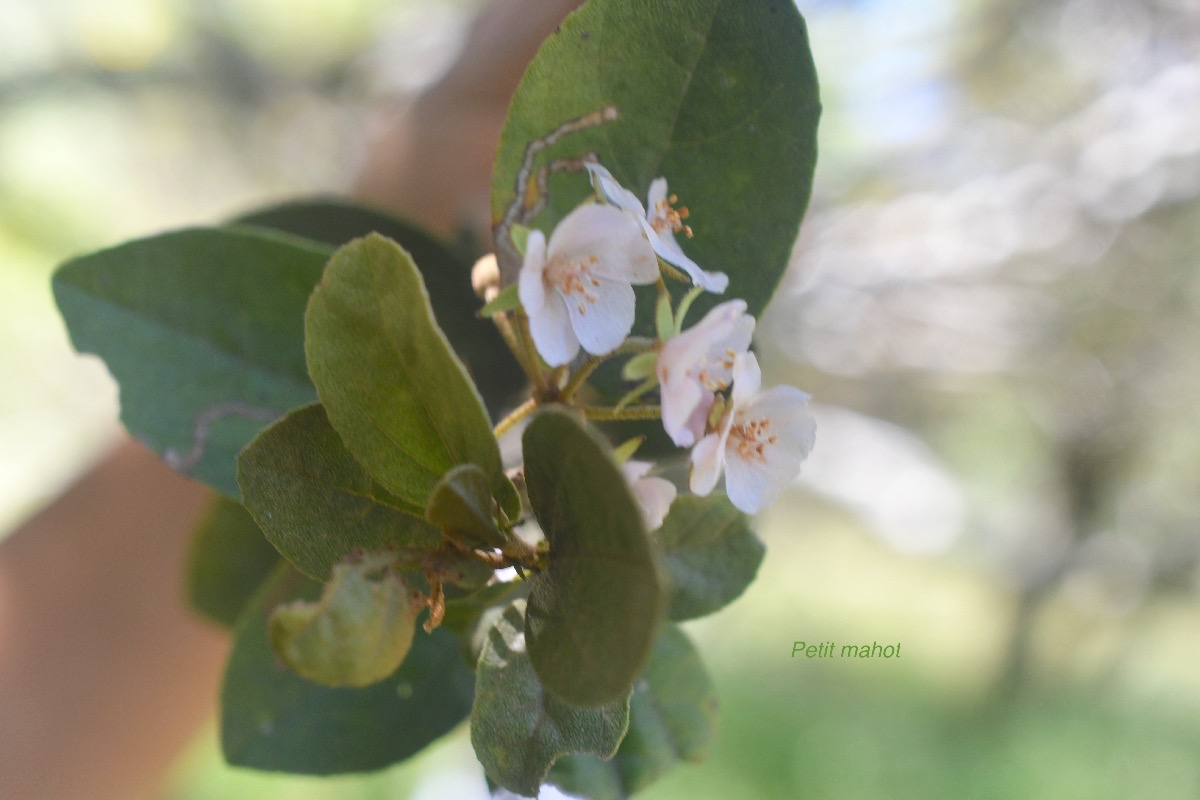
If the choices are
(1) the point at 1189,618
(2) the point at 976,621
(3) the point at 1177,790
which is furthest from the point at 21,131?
(1) the point at 1189,618

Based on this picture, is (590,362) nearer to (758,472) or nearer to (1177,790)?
(758,472)

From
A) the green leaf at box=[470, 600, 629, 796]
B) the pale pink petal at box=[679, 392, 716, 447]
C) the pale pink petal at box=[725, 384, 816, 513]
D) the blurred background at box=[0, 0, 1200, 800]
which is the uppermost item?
the pale pink petal at box=[679, 392, 716, 447]

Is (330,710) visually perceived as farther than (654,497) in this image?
Yes

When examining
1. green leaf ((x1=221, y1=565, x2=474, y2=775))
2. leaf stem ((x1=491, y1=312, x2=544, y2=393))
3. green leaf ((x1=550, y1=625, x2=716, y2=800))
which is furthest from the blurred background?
leaf stem ((x1=491, y1=312, x2=544, y2=393))

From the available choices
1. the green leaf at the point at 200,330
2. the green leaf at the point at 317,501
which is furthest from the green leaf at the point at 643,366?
the green leaf at the point at 200,330

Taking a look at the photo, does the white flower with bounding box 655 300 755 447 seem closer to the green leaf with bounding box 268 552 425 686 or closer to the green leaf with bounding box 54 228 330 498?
the green leaf with bounding box 268 552 425 686

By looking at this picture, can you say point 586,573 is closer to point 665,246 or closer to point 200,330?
point 665,246

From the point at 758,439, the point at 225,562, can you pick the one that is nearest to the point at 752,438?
the point at 758,439
